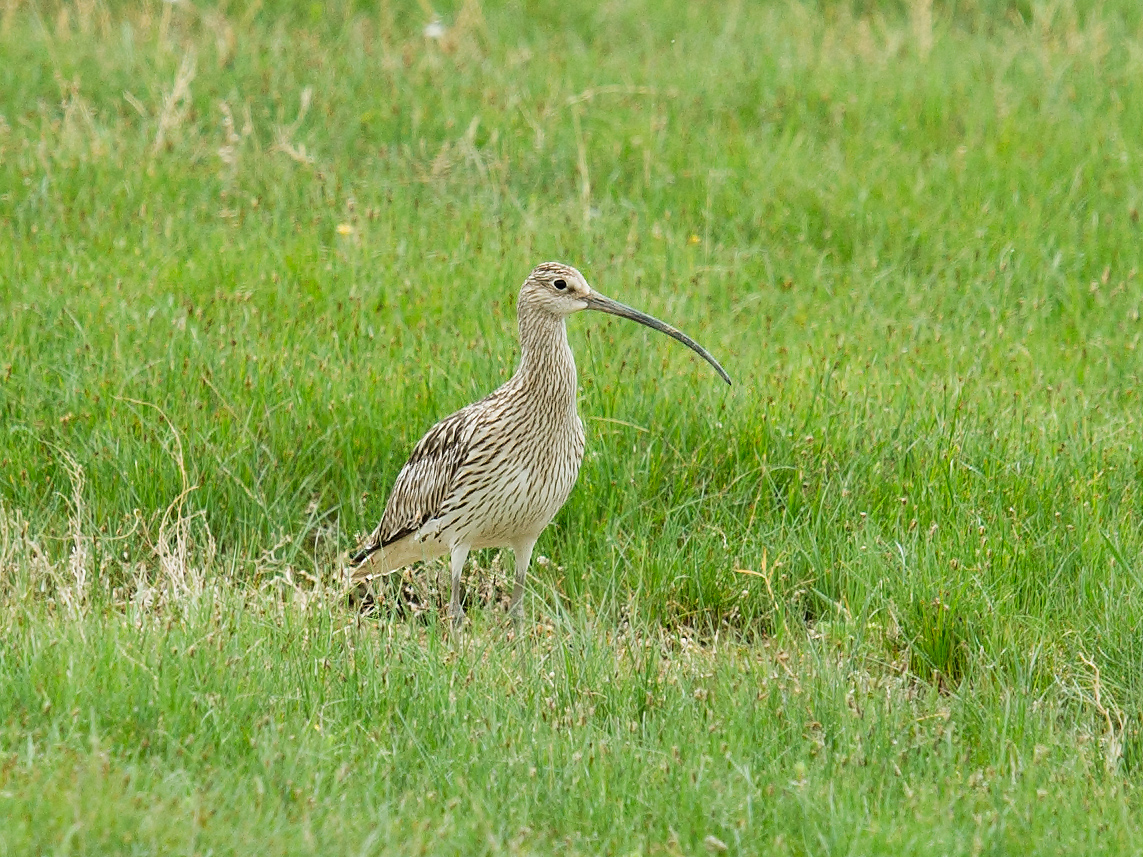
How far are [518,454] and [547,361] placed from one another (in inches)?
15.4

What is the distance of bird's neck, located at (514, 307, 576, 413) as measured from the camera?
6.22 meters

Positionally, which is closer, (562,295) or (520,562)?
(562,295)

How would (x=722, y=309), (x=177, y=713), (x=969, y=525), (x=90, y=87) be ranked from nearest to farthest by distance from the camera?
1. (x=177, y=713)
2. (x=969, y=525)
3. (x=722, y=309)
4. (x=90, y=87)

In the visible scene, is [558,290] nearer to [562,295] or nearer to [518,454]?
[562,295]

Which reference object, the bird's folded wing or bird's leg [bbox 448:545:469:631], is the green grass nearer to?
bird's leg [bbox 448:545:469:631]

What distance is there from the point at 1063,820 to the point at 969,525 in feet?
7.00

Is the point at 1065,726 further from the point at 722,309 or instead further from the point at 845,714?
the point at 722,309

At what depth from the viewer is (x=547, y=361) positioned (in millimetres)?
6234

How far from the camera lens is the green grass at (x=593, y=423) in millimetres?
4668

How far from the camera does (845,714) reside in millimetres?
5074

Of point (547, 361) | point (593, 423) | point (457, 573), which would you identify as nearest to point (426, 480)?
point (457, 573)

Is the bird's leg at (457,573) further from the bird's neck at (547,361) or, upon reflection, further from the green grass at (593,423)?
the bird's neck at (547,361)

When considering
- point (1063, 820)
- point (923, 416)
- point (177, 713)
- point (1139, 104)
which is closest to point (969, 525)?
point (923, 416)

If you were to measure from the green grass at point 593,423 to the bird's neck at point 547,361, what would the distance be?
79 cm
